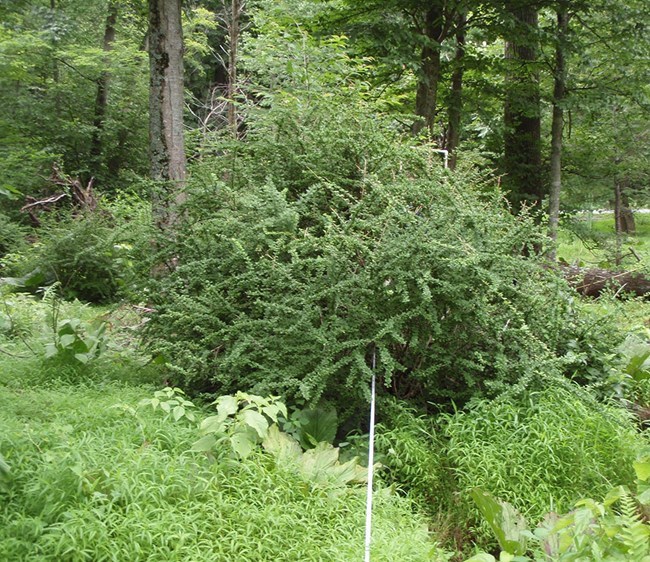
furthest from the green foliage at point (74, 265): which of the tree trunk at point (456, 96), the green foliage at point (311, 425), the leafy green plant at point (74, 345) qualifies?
the green foliage at point (311, 425)

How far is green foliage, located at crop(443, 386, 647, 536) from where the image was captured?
3334mm

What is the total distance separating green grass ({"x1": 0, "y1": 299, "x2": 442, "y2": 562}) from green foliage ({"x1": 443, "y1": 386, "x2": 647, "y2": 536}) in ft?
1.60

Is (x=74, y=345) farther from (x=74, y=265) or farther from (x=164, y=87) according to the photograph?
(x=74, y=265)

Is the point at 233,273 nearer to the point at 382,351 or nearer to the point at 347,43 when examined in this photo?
the point at 382,351

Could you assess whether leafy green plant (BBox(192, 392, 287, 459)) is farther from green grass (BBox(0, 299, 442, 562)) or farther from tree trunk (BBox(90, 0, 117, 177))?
tree trunk (BBox(90, 0, 117, 177))

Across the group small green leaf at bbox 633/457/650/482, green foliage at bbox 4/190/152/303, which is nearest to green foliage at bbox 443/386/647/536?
small green leaf at bbox 633/457/650/482

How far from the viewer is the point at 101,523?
2479 mm

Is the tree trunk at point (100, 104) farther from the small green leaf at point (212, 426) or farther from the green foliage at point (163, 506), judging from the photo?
the small green leaf at point (212, 426)

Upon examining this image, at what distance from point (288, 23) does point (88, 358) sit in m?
6.57

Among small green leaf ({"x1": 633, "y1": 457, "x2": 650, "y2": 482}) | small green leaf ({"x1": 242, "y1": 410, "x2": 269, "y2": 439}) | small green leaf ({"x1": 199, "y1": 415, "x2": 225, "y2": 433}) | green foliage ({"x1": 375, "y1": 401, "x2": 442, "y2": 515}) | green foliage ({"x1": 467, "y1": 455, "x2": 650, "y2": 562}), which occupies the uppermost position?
small green leaf ({"x1": 633, "y1": 457, "x2": 650, "y2": 482})

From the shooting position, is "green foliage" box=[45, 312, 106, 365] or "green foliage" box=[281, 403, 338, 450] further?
"green foliage" box=[45, 312, 106, 365]

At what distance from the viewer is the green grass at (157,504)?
2.49 metres

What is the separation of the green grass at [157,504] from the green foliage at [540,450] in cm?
49

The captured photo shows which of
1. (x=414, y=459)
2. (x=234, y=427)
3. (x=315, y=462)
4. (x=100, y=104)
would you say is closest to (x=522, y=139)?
(x=414, y=459)
